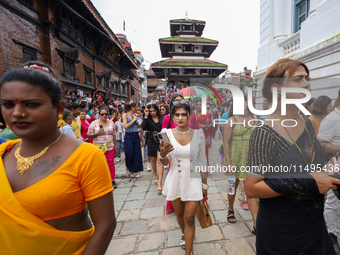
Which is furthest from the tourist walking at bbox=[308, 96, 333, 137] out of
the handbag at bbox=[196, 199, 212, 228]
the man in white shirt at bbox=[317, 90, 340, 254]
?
the handbag at bbox=[196, 199, 212, 228]

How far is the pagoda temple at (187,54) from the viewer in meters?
22.9

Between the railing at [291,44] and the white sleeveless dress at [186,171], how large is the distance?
6.62 meters

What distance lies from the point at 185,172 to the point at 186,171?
2cm

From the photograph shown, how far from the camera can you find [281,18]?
7375 millimetres

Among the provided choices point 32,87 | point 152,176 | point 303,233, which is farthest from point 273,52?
point 32,87

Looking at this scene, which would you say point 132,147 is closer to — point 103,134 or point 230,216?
point 103,134

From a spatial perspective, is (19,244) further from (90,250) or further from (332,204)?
(332,204)

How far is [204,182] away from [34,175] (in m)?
1.83

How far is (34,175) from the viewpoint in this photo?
0.97 meters

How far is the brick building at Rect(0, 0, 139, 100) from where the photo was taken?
6605mm

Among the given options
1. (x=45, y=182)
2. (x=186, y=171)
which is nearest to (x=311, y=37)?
(x=186, y=171)

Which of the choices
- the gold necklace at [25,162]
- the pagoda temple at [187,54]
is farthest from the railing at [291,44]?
the pagoda temple at [187,54]

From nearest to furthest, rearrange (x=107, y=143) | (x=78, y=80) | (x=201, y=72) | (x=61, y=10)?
(x=107, y=143) → (x=61, y=10) → (x=78, y=80) → (x=201, y=72)

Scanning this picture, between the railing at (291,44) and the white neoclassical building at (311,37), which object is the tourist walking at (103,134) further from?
the railing at (291,44)
